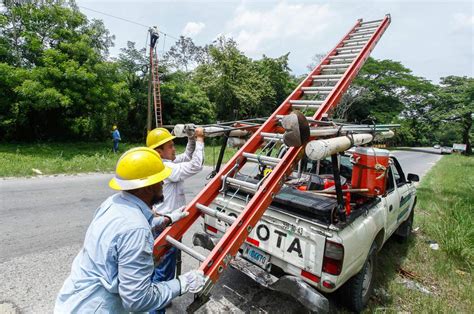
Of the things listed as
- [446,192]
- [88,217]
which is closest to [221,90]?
[446,192]

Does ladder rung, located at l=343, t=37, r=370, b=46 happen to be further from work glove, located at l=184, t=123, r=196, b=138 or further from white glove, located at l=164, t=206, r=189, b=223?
white glove, located at l=164, t=206, r=189, b=223

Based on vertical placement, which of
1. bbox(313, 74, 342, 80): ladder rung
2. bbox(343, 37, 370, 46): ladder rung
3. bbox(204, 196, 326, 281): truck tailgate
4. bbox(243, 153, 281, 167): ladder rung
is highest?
bbox(343, 37, 370, 46): ladder rung

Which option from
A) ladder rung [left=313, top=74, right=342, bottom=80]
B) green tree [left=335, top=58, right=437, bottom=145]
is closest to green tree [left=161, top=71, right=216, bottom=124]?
ladder rung [left=313, top=74, right=342, bottom=80]

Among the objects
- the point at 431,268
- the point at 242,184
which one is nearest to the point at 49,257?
the point at 242,184

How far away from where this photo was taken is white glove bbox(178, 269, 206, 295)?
1.85 meters

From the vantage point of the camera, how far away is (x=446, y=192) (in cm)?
998

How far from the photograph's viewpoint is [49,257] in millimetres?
4004

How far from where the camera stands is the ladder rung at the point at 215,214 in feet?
8.07

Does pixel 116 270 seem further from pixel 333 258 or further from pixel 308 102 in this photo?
pixel 308 102

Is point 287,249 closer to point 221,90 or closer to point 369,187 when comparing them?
point 369,187

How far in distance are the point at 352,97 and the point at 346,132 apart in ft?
102

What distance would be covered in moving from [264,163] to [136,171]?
5.24 ft

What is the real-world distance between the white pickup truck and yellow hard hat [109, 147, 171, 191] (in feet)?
4.04

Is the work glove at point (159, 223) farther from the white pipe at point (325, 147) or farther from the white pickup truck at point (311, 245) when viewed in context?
the white pipe at point (325, 147)
